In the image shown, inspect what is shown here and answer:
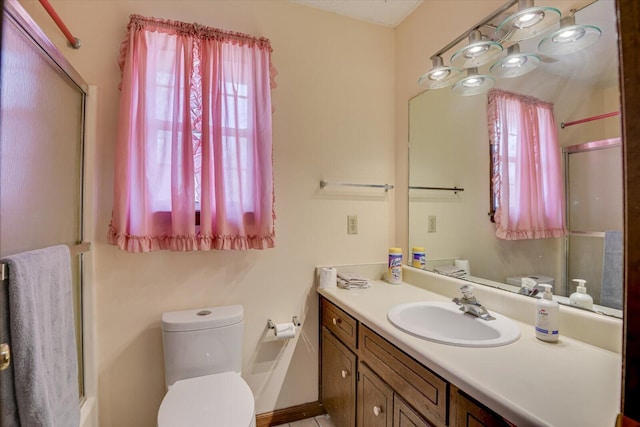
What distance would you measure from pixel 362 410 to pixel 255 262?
0.93 m

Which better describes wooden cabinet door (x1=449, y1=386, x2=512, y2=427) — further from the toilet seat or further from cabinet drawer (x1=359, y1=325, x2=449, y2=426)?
the toilet seat

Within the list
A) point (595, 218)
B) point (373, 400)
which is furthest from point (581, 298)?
point (373, 400)

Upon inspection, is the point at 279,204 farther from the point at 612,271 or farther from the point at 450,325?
the point at 612,271

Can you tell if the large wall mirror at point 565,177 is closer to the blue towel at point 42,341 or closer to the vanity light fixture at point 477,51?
the vanity light fixture at point 477,51

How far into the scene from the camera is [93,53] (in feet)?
4.79

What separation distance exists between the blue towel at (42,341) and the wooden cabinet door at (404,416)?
44.1 inches

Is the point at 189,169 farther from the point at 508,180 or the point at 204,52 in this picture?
the point at 508,180

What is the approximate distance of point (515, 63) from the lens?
126 cm

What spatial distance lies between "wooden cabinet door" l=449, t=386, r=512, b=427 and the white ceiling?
6.74 ft

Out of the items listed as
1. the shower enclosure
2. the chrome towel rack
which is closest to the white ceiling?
the chrome towel rack

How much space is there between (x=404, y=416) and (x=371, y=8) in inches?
A: 86.5

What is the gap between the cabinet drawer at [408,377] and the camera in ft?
2.97

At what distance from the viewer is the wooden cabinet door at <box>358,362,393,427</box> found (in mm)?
1155

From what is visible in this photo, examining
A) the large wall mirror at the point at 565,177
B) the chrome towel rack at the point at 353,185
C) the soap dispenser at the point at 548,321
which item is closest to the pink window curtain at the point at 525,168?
the large wall mirror at the point at 565,177
